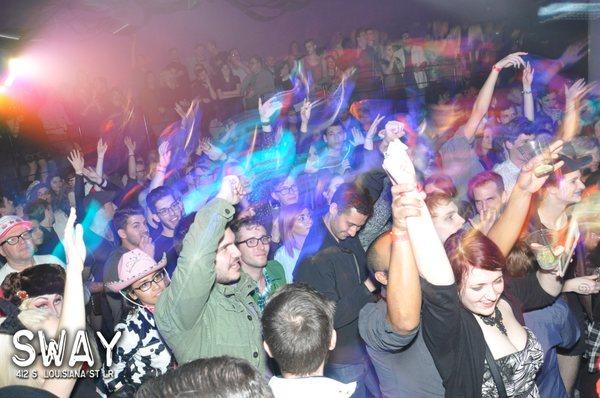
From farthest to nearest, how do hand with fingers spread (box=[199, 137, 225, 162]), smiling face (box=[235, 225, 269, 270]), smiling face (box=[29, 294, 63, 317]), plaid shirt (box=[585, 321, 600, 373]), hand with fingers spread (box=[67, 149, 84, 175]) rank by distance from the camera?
hand with fingers spread (box=[199, 137, 225, 162]) → hand with fingers spread (box=[67, 149, 84, 175]) → smiling face (box=[235, 225, 269, 270]) → plaid shirt (box=[585, 321, 600, 373]) → smiling face (box=[29, 294, 63, 317])

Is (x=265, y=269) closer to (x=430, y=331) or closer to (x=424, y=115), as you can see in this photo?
(x=430, y=331)

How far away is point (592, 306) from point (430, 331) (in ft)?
5.32

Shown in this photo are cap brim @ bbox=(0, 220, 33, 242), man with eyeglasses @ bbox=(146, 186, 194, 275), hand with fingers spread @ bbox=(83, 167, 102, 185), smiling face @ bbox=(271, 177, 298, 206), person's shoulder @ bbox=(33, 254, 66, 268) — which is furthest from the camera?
hand with fingers spread @ bbox=(83, 167, 102, 185)

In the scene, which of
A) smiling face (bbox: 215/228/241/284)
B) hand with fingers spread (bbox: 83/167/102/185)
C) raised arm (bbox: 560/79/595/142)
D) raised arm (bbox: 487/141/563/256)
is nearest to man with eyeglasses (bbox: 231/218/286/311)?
smiling face (bbox: 215/228/241/284)

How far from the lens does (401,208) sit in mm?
1857

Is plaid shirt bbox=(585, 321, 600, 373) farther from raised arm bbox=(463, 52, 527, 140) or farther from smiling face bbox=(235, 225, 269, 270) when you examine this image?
raised arm bbox=(463, 52, 527, 140)

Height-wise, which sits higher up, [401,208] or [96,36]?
[96,36]

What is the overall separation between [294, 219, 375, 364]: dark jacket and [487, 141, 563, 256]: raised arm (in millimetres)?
873

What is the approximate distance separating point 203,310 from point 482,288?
1177 mm

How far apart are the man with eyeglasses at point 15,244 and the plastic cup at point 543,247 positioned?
119 inches

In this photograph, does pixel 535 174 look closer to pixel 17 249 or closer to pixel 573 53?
pixel 17 249

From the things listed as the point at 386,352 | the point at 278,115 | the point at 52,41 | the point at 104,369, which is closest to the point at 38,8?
the point at 52,41

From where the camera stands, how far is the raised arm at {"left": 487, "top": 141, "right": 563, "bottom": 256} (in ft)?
8.53

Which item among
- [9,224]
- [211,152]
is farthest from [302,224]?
[211,152]
